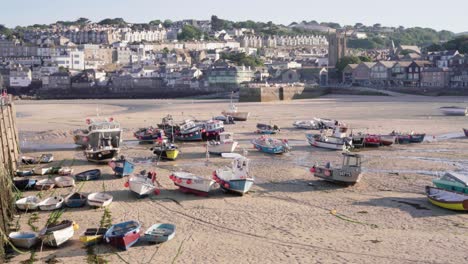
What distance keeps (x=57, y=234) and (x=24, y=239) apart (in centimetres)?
77

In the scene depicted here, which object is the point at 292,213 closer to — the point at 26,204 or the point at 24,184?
the point at 26,204

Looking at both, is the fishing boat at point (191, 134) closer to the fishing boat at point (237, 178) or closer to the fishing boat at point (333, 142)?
the fishing boat at point (333, 142)

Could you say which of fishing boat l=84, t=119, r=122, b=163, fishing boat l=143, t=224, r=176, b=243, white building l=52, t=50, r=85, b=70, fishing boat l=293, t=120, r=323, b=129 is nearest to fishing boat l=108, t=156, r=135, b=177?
fishing boat l=84, t=119, r=122, b=163

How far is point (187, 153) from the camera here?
30.9m

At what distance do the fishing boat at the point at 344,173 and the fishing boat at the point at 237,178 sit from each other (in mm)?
2866

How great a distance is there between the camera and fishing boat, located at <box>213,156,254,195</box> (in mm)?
20500

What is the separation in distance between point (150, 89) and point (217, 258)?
80650 mm

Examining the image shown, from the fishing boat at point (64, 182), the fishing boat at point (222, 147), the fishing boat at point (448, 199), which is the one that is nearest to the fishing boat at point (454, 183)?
the fishing boat at point (448, 199)

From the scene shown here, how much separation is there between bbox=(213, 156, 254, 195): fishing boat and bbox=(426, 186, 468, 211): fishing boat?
5587 millimetres

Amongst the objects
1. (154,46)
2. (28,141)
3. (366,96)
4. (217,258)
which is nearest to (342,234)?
(217,258)

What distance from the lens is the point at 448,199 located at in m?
18.7

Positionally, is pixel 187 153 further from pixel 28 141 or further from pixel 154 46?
pixel 154 46

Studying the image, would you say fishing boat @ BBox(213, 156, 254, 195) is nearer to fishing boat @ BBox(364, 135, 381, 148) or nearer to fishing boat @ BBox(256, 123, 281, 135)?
fishing boat @ BBox(364, 135, 381, 148)

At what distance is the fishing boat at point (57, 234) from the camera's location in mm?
15367
